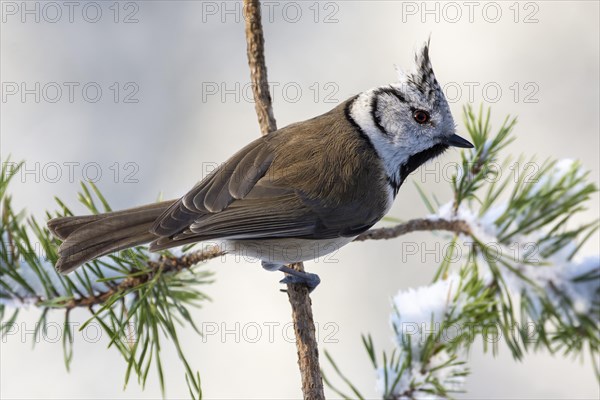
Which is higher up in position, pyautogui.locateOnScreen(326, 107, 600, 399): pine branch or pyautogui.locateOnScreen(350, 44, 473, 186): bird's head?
pyautogui.locateOnScreen(350, 44, 473, 186): bird's head

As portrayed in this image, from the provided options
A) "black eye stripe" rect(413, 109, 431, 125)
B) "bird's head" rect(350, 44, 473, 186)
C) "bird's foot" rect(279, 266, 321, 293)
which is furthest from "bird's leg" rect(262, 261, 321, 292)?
"black eye stripe" rect(413, 109, 431, 125)

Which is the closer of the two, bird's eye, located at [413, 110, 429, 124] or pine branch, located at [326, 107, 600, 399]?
pine branch, located at [326, 107, 600, 399]

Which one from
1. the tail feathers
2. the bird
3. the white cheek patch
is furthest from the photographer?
the white cheek patch

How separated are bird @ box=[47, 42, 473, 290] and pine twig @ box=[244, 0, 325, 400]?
81 mm

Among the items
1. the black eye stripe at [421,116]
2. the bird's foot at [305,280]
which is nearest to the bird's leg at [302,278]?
the bird's foot at [305,280]

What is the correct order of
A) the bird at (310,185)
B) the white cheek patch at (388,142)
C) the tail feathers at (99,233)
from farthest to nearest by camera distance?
the white cheek patch at (388,142) < the bird at (310,185) < the tail feathers at (99,233)

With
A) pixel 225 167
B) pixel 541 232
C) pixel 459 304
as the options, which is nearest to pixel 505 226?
pixel 541 232

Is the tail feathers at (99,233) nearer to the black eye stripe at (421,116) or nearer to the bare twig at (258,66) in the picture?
the bare twig at (258,66)

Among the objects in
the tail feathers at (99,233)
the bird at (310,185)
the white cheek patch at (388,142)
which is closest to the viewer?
the tail feathers at (99,233)

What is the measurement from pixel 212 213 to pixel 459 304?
53 cm

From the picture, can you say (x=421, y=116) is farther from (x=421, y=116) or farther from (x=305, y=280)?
(x=305, y=280)

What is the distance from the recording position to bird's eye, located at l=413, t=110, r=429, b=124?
1.42 m

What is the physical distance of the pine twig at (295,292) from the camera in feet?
3.57

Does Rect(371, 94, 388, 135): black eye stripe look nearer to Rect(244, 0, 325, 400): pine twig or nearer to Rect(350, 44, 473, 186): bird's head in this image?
Rect(350, 44, 473, 186): bird's head
